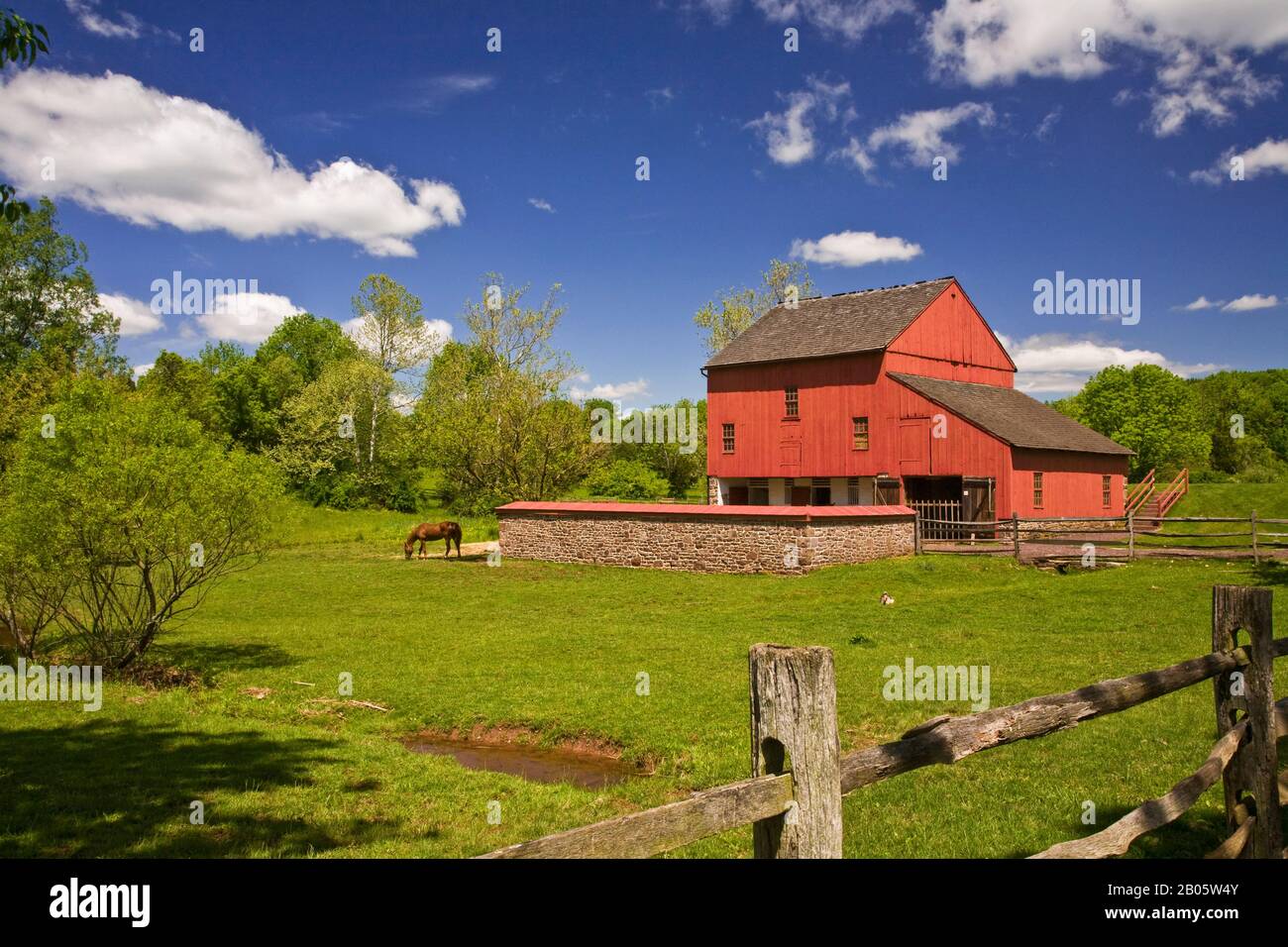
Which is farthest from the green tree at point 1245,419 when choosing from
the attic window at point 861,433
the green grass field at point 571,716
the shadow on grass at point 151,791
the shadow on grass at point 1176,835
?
the shadow on grass at point 151,791

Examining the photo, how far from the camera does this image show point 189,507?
12633mm

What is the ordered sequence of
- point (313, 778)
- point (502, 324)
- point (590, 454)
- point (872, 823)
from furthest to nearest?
point (502, 324), point (590, 454), point (313, 778), point (872, 823)

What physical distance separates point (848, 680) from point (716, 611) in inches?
300

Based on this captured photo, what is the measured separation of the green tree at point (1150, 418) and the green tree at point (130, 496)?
68.7m

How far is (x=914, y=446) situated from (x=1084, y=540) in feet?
31.2

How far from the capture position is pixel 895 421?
34.9 m

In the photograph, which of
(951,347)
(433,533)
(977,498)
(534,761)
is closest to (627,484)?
(951,347)

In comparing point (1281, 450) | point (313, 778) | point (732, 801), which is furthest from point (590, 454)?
point (1281, 450)

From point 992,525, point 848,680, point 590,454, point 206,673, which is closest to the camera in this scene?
point 848,680

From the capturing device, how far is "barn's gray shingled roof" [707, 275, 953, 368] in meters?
37.0

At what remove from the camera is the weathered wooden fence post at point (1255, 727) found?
206 inches

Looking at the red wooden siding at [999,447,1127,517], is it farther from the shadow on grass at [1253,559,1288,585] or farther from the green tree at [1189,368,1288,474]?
the green tree at [1189,368,1288,474]

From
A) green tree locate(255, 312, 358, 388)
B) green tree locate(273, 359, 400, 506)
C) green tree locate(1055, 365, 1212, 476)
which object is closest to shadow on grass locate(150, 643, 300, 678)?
green tree locate(273, 359, 400, 506)

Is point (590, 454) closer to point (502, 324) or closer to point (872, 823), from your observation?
point (502, 324)
